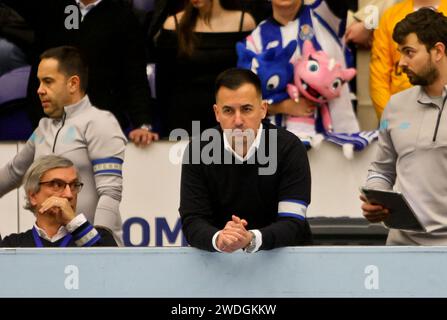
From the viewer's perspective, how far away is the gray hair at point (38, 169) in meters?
5.52

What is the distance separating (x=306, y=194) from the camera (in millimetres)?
5039

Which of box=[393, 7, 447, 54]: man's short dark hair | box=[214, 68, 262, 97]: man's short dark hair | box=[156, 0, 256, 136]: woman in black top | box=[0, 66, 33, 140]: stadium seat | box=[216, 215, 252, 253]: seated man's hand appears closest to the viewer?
box=[216, 215, 252, 253]: seated man's hand

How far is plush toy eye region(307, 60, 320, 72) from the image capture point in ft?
21.6

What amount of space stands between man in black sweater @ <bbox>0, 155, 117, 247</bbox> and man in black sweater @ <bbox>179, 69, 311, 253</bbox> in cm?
50

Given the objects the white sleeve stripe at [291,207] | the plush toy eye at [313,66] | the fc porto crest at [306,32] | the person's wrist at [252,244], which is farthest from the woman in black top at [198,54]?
the person's wrist at [252,244]

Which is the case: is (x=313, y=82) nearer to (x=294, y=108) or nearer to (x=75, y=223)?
(x=294, y=108)

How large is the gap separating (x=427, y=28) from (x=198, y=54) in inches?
63.0

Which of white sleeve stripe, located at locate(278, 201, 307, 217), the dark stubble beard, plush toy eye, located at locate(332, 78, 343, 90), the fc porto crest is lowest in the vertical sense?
white sleeve stripe, located at locate(278, 201, 307, 217)

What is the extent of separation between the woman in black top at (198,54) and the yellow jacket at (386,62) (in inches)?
26.6

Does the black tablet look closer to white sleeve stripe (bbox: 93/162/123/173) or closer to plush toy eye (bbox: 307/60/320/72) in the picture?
white sleeve stripe (bbox: 93/162/123/173)

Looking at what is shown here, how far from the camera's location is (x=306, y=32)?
6.69 m

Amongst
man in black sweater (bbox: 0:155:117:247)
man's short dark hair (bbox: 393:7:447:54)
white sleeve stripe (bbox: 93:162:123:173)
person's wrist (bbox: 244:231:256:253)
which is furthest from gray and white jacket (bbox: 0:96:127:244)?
man's short dark hair (bbox: 393:7:447:54)
